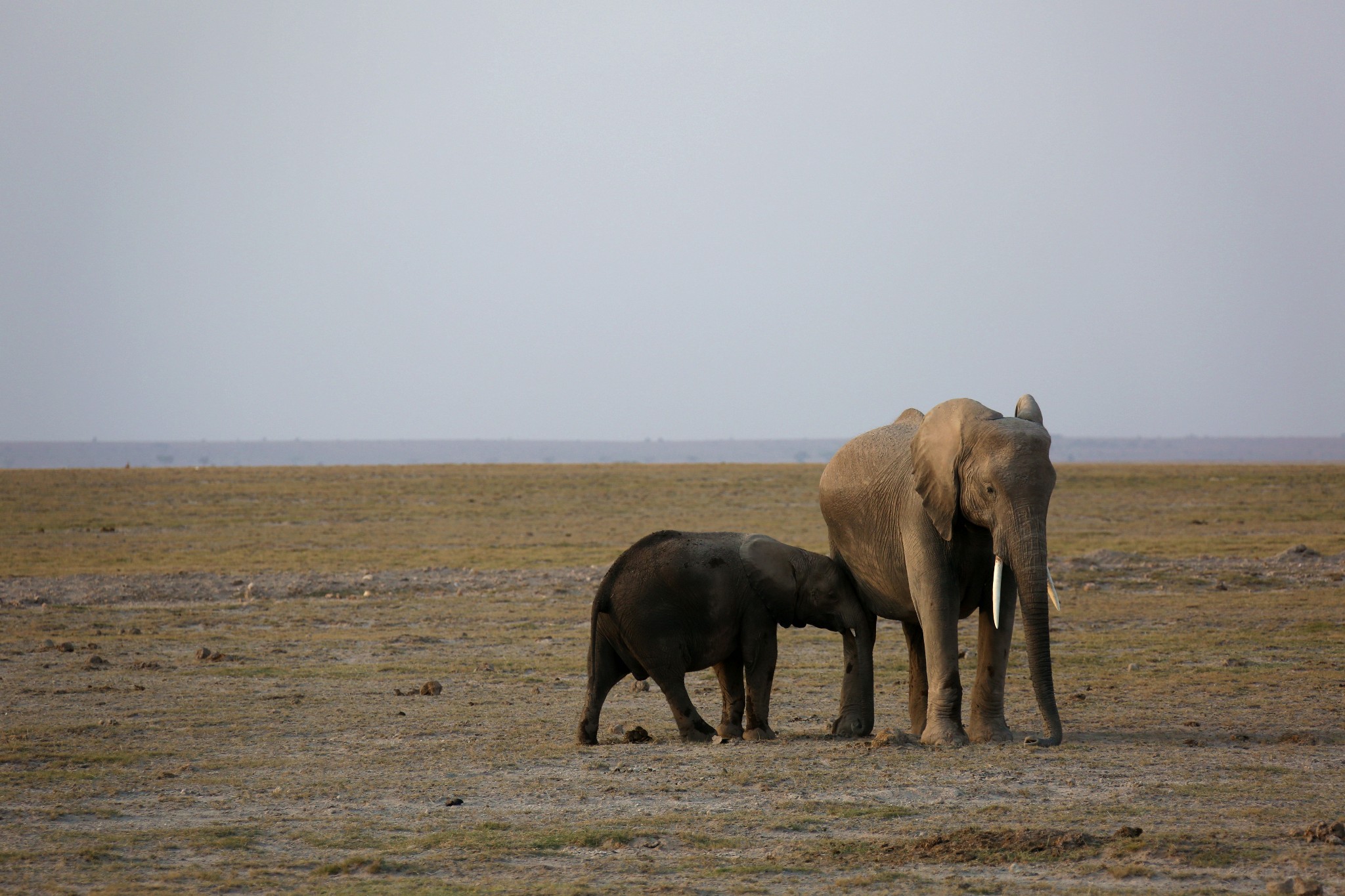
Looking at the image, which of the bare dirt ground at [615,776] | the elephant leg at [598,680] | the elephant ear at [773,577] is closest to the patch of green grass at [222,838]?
the bare dirt ground at [615,776]

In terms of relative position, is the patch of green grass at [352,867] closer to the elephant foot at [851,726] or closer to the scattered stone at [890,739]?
the scattered stone at [890,739]

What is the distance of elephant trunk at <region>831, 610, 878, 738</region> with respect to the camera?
11.8m

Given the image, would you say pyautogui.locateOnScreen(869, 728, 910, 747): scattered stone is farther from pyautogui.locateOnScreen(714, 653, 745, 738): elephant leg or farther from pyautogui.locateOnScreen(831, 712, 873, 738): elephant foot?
pyautogui.locateOnScreen(714, 653, 745, 738): elephant leg

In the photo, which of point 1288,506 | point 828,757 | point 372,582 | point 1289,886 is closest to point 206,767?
point 828,757

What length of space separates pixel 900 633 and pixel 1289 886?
13277mm

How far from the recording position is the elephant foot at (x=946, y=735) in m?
10.9

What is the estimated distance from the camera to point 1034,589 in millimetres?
9992

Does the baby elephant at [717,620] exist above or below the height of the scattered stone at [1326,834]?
above

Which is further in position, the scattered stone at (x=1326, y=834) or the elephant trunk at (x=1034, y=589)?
the elephant trunk at (x=1034, y=589)

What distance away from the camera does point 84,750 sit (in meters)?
11.0

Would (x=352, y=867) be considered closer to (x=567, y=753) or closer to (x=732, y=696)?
(x=567, y=753)

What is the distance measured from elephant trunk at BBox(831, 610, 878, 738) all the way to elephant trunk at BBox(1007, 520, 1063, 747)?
6.43ft

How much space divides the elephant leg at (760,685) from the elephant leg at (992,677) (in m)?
1.79

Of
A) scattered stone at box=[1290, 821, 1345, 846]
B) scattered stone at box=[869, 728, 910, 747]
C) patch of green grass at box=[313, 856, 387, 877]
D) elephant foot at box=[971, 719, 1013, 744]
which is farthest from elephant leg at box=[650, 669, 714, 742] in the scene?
scattered stone at box=[1290, 821, 1345, 846]
